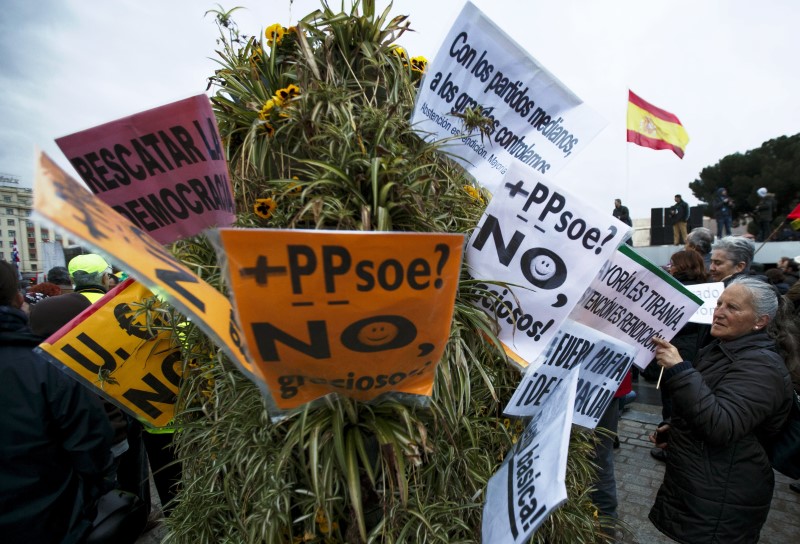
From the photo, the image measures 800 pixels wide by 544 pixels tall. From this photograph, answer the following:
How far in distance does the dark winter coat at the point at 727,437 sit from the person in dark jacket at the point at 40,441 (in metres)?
2.86

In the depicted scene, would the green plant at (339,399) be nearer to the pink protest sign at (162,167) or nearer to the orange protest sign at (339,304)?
the pink protest sign at (162,167)

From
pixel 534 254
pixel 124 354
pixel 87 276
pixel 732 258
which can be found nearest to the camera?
pixel 534 254

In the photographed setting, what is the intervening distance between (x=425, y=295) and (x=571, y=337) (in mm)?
1165

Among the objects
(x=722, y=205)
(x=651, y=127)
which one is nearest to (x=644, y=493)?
(x=651, y=127)

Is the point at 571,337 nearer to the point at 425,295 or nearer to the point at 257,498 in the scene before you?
the point at 425,295

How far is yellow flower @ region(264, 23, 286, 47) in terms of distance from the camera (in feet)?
6.19

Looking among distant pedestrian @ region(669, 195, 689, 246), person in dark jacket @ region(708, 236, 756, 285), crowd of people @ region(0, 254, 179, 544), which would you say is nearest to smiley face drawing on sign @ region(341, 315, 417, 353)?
crowd of people @ region(0, 254, 179, 544)

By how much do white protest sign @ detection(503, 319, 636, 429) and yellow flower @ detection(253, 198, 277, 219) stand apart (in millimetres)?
1185

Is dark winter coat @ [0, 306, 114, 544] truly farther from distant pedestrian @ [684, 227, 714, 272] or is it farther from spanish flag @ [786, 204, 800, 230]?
spanish flag @ [786, 204, 800, 230]

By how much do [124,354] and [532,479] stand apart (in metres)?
1.72

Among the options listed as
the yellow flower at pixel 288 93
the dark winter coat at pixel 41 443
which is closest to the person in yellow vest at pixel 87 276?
the dark winter coat at pixel 41 443

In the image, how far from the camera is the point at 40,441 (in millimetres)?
2002

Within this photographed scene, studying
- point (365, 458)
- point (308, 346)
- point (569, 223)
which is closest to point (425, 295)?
point (308, 346)

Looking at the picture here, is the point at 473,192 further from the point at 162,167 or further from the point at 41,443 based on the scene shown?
the point at 41,443
